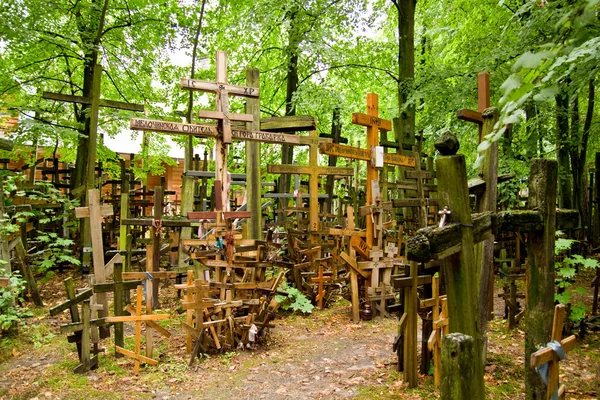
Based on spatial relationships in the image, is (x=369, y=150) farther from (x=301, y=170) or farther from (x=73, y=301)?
(x=73, y=301)

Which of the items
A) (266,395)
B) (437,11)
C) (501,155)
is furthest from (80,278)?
(437,11)

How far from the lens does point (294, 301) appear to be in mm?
8781

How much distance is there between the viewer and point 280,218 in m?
12.0

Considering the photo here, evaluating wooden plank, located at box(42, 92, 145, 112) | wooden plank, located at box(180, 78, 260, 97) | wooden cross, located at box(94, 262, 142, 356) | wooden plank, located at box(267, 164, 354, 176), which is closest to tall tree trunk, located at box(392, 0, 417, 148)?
wooden plank, located at box(267, 164, 354, 176)

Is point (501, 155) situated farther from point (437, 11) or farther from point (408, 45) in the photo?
point (437, 11)

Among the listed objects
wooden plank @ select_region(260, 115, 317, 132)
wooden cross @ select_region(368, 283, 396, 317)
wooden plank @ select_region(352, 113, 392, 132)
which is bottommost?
wooden cross @ select_region(368, 283, 396, 317)

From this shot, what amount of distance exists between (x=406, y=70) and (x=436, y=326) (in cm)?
889

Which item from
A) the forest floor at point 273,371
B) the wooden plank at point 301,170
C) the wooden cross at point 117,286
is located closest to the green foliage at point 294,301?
the forest floor at point 273,371

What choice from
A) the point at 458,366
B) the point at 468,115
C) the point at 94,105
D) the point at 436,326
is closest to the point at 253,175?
the point at 94,105

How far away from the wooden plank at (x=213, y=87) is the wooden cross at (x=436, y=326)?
14.2 ft

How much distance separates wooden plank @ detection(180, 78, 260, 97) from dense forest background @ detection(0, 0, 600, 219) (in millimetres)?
4556

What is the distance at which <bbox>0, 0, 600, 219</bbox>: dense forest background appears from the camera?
33.7 ft

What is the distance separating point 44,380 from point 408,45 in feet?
36.8

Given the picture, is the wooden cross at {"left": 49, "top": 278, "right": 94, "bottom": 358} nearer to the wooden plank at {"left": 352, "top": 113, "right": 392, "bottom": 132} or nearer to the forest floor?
the forest floor
